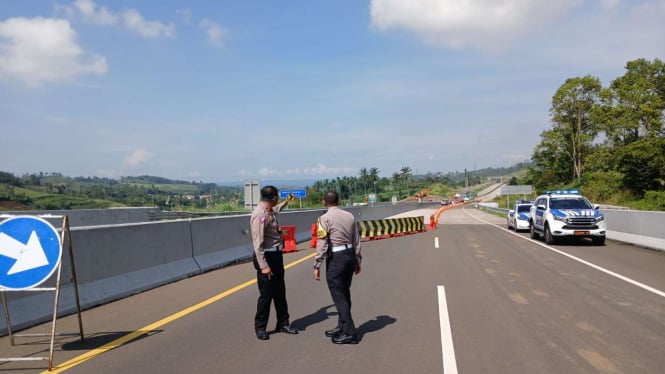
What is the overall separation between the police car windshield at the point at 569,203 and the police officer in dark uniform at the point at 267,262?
15.3m

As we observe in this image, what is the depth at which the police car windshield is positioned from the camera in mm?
19234

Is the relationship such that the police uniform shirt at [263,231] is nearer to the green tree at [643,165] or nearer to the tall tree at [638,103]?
the green tree at [643,165]

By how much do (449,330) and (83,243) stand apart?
5912 millimetres

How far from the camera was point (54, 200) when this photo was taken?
3972cm

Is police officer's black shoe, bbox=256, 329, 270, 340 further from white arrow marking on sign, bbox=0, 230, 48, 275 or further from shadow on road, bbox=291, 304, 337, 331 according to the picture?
white arrow marking on sign, bbox=0, 230, 48, 275

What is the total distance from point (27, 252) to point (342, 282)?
357cm

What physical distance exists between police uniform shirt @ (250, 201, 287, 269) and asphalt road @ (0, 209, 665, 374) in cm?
107

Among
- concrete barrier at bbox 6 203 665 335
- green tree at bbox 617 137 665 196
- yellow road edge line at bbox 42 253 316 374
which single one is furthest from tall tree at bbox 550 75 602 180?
yellow road edge line at bbox 42 253 316 374

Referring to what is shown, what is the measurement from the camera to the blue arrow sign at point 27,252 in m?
5.93

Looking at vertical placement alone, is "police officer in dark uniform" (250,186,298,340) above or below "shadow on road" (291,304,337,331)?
above

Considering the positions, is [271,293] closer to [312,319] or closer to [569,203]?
[312,319]

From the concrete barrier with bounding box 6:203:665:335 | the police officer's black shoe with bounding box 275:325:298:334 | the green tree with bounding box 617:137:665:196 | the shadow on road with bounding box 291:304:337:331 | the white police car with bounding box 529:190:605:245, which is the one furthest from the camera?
the green tree with bounding box 617:137:665:196

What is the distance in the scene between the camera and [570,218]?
18500mm

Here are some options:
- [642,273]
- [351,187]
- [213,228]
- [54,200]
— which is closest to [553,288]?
[642,273]
